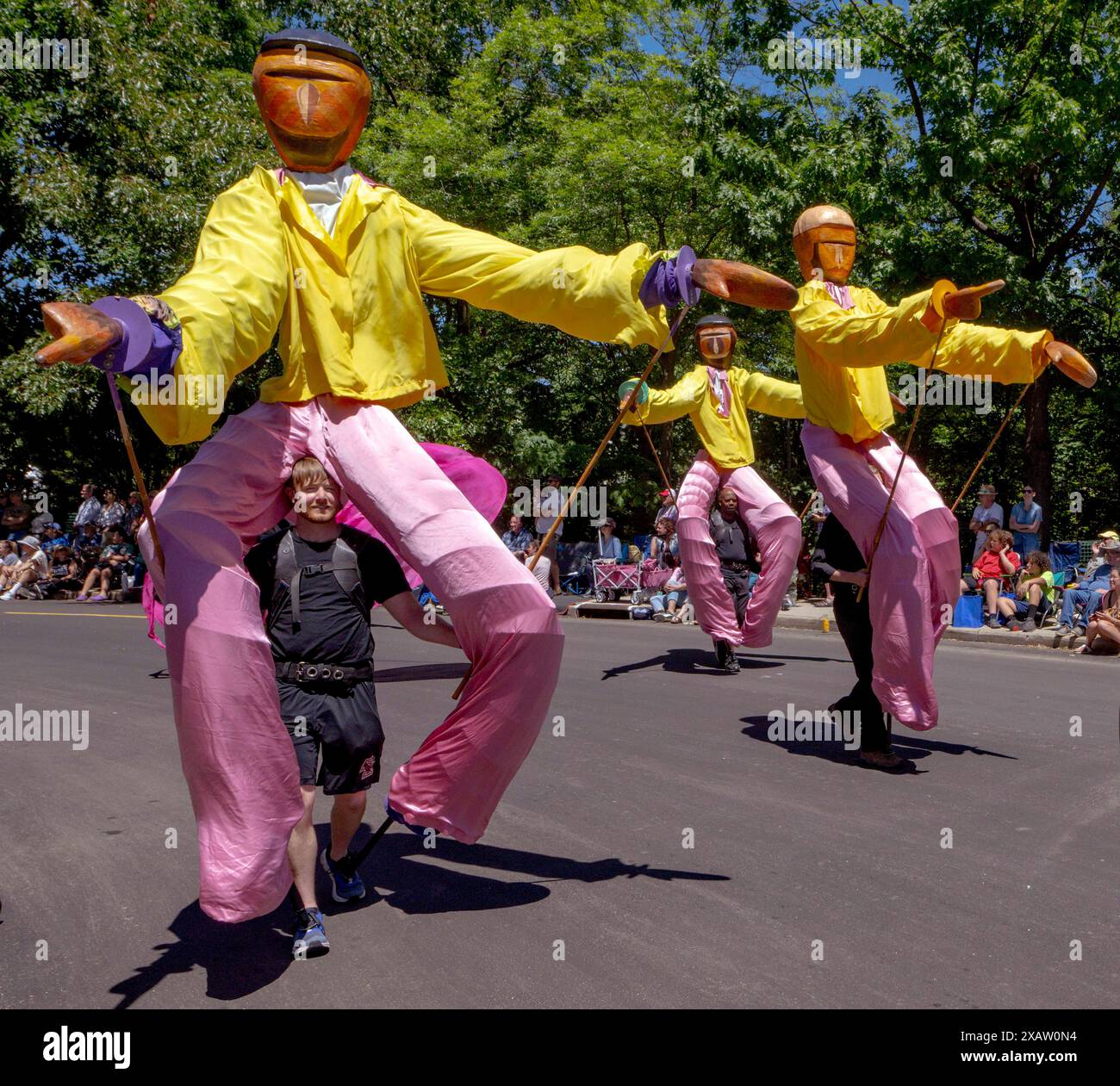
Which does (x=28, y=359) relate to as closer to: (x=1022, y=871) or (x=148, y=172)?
(x=148, y=172)

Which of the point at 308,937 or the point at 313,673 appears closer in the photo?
the point at 308,937

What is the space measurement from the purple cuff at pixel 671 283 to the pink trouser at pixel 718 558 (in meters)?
5.32

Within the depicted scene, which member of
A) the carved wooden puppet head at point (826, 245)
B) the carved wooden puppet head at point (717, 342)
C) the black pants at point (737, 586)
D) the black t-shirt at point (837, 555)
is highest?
the carved wooden puppet head at point (826, 245)

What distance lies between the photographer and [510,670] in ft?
12.0

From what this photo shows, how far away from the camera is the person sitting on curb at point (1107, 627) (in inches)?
443

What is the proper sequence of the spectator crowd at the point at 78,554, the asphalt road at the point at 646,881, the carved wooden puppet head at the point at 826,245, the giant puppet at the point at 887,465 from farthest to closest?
the spectator crowd at the point at 78,554 → the carved wooden puppet head at the point at 826,245 → the giant puppet at the point at 887,465 → the asphalt road at the point at 646,881

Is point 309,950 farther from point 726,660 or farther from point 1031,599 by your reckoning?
point 1031,599

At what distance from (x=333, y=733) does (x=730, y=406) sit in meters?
6.05

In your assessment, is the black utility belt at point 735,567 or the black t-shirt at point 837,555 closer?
the black t-shirt at point 837,555

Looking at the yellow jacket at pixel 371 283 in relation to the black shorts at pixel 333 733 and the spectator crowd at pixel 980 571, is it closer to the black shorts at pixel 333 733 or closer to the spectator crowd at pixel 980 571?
the black shorts at pixel 333 733

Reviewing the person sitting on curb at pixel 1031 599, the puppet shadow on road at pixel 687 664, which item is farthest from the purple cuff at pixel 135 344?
the person sitting on curb at pixel 1031 599

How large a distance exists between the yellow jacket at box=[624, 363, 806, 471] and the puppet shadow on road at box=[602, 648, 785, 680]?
1669mm

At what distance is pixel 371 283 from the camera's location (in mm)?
3941

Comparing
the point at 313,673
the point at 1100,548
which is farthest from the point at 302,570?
the point at 1100,548
